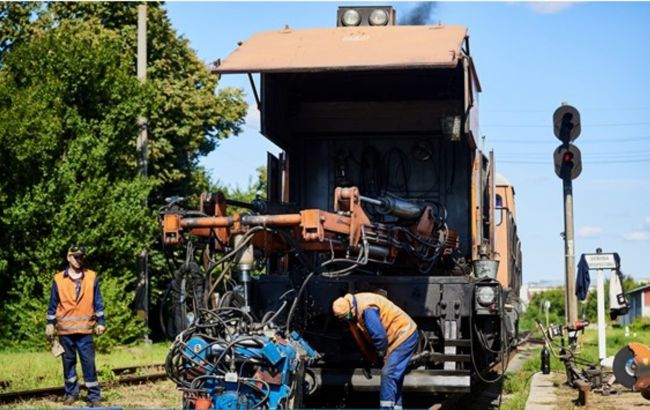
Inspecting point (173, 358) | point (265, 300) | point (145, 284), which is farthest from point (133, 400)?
point (145, 284)

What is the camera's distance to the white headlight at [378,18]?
12.2m

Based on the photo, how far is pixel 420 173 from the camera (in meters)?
13.0

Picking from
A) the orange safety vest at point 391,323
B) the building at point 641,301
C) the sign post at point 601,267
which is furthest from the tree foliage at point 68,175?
the building at point 641,301

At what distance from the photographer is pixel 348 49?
35.8 ft

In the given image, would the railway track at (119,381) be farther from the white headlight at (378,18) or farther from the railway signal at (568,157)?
the railway signal at (568,157)

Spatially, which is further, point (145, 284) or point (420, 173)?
point (145, 284)

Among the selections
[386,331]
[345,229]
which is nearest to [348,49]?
[345,229]

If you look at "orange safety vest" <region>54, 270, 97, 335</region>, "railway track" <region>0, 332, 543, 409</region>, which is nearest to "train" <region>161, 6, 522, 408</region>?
"railway track" <region>0, 332, 543, 409</region>

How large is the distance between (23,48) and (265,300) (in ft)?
54.9

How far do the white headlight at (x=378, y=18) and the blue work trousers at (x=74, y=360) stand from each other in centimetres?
466

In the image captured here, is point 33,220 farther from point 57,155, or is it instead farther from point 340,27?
point 340,27

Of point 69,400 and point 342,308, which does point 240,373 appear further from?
point 69,400

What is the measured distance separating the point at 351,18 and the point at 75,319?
4.46 meters

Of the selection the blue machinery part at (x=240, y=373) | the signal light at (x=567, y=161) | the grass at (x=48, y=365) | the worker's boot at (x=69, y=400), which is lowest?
the grass at (x=48, y=365)
